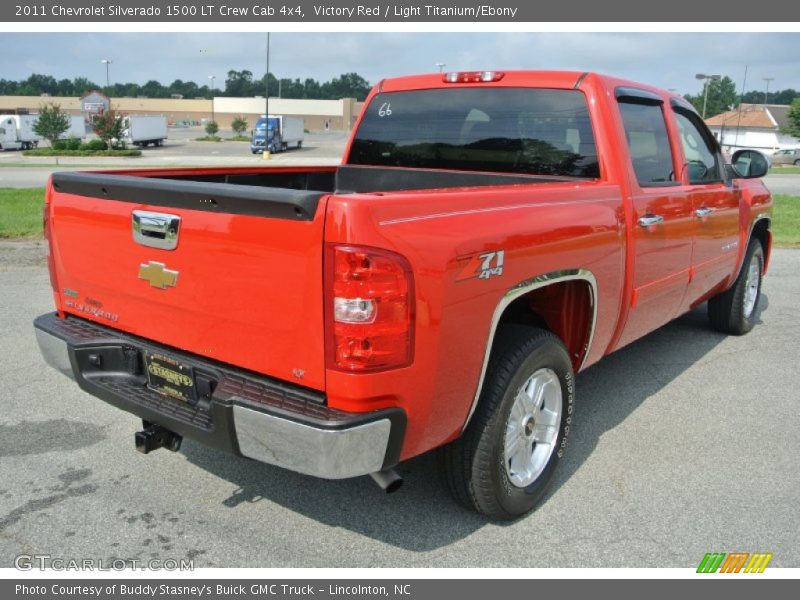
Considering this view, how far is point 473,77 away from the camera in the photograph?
175 inches

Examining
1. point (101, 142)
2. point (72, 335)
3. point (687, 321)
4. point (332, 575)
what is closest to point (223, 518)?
point (332, 575)

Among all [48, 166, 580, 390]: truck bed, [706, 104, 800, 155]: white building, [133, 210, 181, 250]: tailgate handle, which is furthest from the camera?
[706, 104, 800, 155]: white building

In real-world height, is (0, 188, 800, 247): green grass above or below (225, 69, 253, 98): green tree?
below

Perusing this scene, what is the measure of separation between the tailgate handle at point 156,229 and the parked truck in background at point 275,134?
133 ft

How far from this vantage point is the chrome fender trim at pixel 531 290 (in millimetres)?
2826

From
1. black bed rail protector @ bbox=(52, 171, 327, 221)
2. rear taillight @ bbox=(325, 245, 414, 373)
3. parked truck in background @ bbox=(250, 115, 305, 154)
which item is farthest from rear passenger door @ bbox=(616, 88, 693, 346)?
parked truck in background @ bbox=(250, 115, 305, 154)

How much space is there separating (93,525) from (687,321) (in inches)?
221

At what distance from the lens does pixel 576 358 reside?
376 cm

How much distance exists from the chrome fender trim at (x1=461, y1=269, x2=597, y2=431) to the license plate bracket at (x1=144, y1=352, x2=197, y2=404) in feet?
3.65

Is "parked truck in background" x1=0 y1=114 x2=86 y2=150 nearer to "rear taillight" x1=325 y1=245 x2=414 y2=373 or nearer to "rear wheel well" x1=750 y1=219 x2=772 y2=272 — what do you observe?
"rear wheel well" x1=750 y1=219 x2=772 y2=272

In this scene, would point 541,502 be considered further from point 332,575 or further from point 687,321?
point 687,321

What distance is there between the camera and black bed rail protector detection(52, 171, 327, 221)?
2402 millimetres

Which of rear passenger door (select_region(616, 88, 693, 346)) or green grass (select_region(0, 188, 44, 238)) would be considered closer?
rear passenger door (select_region(616, 88, 693, 346))

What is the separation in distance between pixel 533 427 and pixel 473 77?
226 cm
